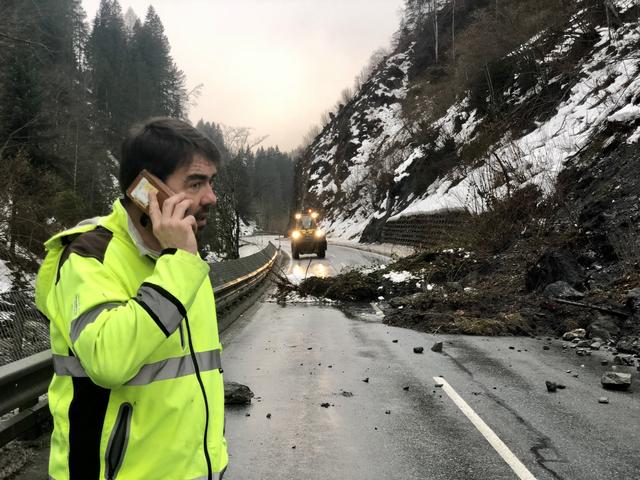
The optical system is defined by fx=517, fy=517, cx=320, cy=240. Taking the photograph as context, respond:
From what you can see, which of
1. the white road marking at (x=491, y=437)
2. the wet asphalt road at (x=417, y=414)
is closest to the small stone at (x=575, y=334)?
the wet asphalt road at (x=417, y=414)

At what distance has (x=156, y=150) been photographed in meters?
1.62

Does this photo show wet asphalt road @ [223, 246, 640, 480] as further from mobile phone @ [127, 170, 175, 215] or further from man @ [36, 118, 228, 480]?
mobile phone @ [127, 170, 175, 215]

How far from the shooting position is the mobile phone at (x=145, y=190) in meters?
1.51

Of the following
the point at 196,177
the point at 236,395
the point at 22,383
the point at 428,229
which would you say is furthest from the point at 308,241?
the point at 196,177

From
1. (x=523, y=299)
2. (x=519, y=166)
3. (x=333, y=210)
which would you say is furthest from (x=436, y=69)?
(x=523, y=299)

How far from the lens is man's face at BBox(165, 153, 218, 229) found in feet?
5.28

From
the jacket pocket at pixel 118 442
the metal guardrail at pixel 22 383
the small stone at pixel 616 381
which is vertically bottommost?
the small stone at pixel 616 381

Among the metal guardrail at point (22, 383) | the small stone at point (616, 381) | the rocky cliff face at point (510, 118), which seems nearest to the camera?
Result: the metal guardrail at point (22, 383)

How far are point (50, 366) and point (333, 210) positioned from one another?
70.8m

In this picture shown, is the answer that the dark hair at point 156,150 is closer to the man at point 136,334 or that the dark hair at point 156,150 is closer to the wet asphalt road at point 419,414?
the man at point 136,334

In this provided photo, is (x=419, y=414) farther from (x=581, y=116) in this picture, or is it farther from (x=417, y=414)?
(x=581, y=116)

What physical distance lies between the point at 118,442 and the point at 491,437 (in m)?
4.06

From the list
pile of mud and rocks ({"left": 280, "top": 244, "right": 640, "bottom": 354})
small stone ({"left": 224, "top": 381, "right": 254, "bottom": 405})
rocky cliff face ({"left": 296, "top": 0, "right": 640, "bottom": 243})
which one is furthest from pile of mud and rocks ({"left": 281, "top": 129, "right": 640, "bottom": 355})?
small stone ({"left": 224, "top": 381, "right": 254, "bottom": 405})

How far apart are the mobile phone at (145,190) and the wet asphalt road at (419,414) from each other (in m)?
3.11
